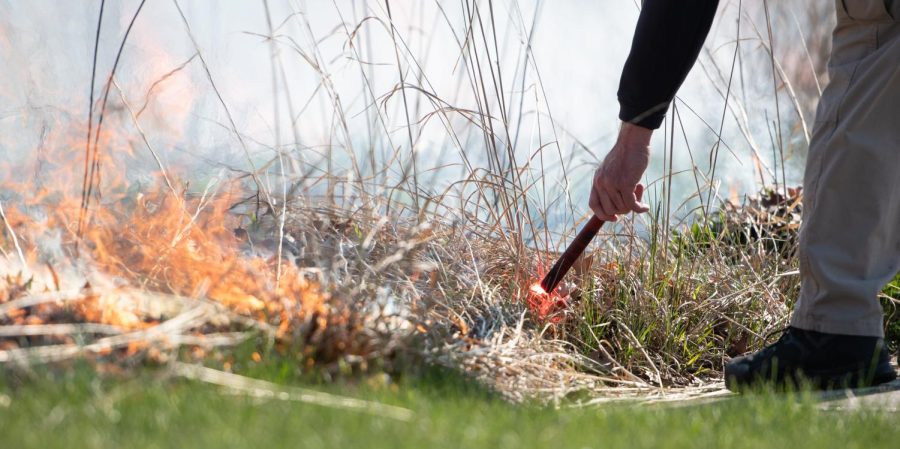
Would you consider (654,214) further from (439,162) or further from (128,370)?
(128,370)

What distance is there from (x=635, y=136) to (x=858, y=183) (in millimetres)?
575

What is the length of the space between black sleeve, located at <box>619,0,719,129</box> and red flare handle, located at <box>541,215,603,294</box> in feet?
1.36

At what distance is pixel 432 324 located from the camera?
2.17 m

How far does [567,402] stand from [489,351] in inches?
9.1

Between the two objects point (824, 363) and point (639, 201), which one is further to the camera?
point (639, 201)

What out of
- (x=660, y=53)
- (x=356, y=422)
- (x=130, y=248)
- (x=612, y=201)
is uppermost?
(x=660, y=53)

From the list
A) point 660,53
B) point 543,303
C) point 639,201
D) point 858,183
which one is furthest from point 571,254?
point 858,183

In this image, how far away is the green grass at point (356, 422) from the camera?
1262mm

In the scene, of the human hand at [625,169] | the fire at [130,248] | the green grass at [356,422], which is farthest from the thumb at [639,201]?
the fire at [130,248]

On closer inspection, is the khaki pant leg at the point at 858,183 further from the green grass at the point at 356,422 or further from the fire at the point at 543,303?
the fire at the point at 543,303

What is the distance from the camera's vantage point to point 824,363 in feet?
7.11

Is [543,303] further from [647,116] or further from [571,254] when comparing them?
[647,116]

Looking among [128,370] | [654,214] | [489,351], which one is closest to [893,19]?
[654,214]

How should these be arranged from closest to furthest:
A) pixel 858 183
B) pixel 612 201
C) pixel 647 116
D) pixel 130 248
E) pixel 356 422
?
1. pixel 356 422
2. pixel 858 183
3. pixel 647 116
4. pixel 612 201
5. pixel 130 248
